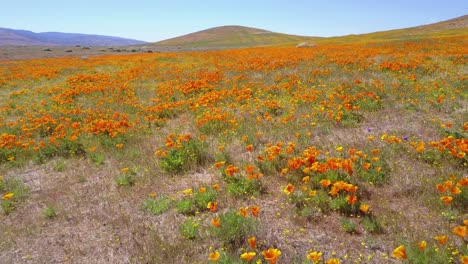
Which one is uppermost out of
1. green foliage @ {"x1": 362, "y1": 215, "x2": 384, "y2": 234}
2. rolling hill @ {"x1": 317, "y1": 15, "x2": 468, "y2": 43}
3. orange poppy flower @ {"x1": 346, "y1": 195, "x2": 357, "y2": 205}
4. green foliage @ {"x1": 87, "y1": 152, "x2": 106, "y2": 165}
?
rolling hill @ {"x1": 317, "y1": 15, "x2": 468, "y2": 43}

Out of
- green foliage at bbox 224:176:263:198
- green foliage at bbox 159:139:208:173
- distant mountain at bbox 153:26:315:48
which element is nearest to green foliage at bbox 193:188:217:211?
green foliage at bbox 224:176:263:198

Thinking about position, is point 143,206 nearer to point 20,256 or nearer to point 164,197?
point 164,197

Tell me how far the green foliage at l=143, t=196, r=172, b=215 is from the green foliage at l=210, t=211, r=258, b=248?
3.89ft

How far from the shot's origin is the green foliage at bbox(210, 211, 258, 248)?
425cm

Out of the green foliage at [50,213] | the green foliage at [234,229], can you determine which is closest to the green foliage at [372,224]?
the green foliage at [234,229]

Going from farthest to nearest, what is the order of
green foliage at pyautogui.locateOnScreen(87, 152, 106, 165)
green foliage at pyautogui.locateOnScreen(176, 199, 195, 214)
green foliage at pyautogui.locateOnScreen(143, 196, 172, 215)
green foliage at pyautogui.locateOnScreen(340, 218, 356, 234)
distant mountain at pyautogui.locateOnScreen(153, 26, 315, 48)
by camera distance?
distant mountain at pyautogui.locateOnScreen(153, 26, 315, 48) → green foliage at pyautogui.locateOnScreen(87, 152, 106, 165) → green foliage at pyautogui.locateOnScreen(143, 196, 172, 215) → green foliage at pyautogui.locateOnScreen(176, 199, 195, 214) → green foliage at pyautogui.locateOnScreen(340, 218, 356, 234)

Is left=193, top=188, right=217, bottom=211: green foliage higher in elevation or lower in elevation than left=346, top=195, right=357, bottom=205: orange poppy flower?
lower

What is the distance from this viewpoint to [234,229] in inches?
168

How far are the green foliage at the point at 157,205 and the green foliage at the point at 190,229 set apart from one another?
696 mm

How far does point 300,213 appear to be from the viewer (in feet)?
15.8

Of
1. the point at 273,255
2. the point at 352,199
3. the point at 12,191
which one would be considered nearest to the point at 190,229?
the point at 273,255

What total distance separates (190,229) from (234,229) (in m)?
0.68

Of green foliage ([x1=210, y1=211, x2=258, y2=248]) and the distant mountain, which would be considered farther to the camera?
the distant mountain

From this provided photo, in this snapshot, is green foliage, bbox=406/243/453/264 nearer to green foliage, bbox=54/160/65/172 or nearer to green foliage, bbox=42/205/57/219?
green foliage, bbox=42/205/57/219
